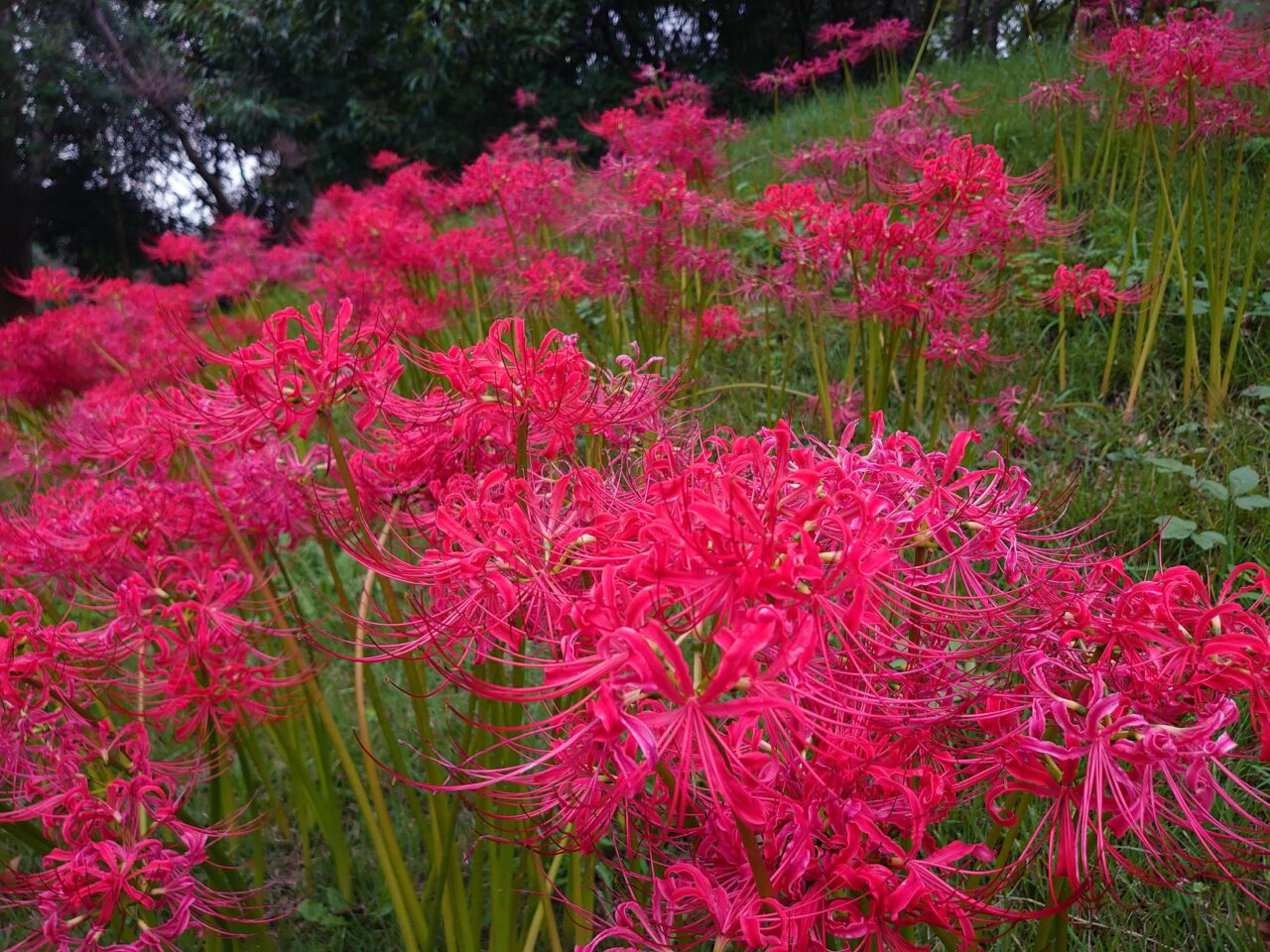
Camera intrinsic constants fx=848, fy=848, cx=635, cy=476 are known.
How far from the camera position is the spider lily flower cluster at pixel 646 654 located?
823mm

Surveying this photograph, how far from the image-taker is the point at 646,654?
711 mm

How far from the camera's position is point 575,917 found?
51.9 inches

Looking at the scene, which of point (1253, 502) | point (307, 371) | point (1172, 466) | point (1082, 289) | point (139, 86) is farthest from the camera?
point (139, 86)

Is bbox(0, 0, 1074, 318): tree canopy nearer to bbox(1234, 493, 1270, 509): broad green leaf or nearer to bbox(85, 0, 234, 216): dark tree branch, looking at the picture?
bbox(85, 0, 234, 216): dark tree branch

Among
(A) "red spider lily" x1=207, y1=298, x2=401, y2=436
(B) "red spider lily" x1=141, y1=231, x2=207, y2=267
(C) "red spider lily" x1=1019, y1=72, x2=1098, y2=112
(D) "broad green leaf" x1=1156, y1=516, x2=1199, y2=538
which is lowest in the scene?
(D) "broad green leaf" x1=1156, y1=516, x2=1199, y2=538

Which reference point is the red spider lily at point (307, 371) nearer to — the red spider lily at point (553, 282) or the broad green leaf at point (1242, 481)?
the red spider lily at point (553, 282)

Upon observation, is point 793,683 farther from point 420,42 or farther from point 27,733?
point 420,42

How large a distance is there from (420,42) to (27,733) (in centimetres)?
1127

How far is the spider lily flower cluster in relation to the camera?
2.70 feet

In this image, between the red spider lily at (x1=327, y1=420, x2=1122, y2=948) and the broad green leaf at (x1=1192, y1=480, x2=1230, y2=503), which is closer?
the red spider lily at (x1=327, y1=420, x2=1122, y2=948)

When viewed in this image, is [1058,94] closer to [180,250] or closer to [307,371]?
[307,371]

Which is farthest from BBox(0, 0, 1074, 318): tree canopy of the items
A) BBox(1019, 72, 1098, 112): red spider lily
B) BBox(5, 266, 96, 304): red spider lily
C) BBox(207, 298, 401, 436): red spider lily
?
BBox(207, 298, 401, 436): red spider lily

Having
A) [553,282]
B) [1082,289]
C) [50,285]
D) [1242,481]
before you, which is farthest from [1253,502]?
[50,285]

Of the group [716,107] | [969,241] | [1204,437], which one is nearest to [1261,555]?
[1204,437]
